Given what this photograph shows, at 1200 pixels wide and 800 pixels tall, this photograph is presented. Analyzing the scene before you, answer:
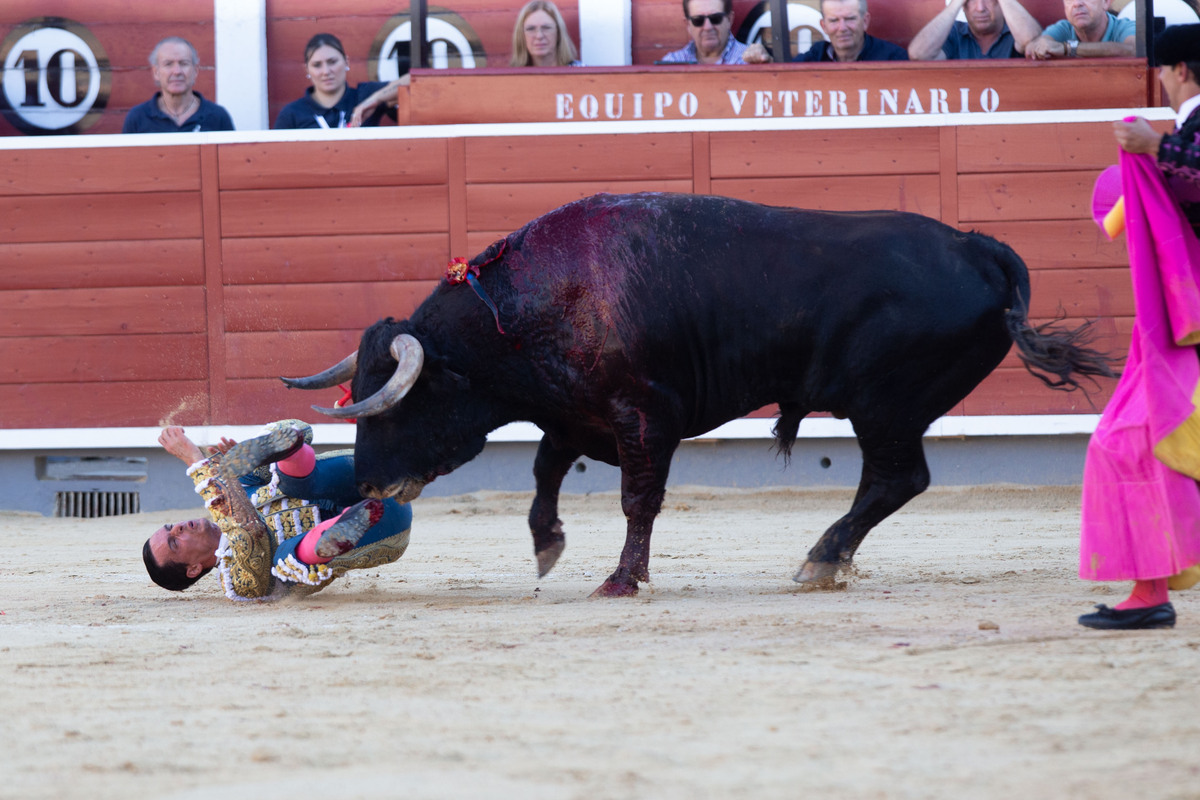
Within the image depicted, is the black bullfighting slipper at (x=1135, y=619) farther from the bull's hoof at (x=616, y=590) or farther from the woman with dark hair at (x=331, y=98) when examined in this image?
the woman with dark hair at (x=331, y=98)

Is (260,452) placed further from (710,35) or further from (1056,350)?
(710,35)

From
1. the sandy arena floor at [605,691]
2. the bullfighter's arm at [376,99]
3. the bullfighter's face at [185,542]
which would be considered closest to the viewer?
the sandy arena floor at [605,691]

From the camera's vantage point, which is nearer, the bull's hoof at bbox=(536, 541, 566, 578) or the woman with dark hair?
the bull's hoof at bbox=(536, 541, 566, 578)

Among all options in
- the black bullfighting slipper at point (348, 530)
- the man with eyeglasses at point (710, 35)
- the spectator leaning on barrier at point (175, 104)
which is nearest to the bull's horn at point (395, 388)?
the black bullfighting slipper at point (348, 530)

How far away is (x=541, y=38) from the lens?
25.4 ft

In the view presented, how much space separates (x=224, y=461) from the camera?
13.5 ft

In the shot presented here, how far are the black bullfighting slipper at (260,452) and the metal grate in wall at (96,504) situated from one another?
14.6 ft

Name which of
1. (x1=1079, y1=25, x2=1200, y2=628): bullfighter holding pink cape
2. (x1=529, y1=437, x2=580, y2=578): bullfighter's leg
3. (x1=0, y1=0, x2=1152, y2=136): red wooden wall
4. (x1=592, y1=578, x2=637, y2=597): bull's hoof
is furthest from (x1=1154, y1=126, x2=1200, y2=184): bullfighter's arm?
(x1=0, y1=0, x2=1152, y2=136): red wooden wall

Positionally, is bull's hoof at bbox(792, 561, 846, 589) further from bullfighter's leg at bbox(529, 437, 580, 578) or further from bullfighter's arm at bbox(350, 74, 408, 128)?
bullfighter's arm at bbox(350, 74, 408, 128)

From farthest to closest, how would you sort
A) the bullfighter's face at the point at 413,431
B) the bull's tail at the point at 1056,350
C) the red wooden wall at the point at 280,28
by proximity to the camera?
the red wooden wall at the point at 280,28 < the bullfighter's face at the point at 413,431 < the bull's tail at the point at 1056,350

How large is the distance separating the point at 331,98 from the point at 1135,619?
6.18 meters

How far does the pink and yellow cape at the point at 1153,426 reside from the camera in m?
2.90

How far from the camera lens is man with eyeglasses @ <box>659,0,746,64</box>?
25.4 feet

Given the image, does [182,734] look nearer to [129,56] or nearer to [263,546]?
[263,546]
